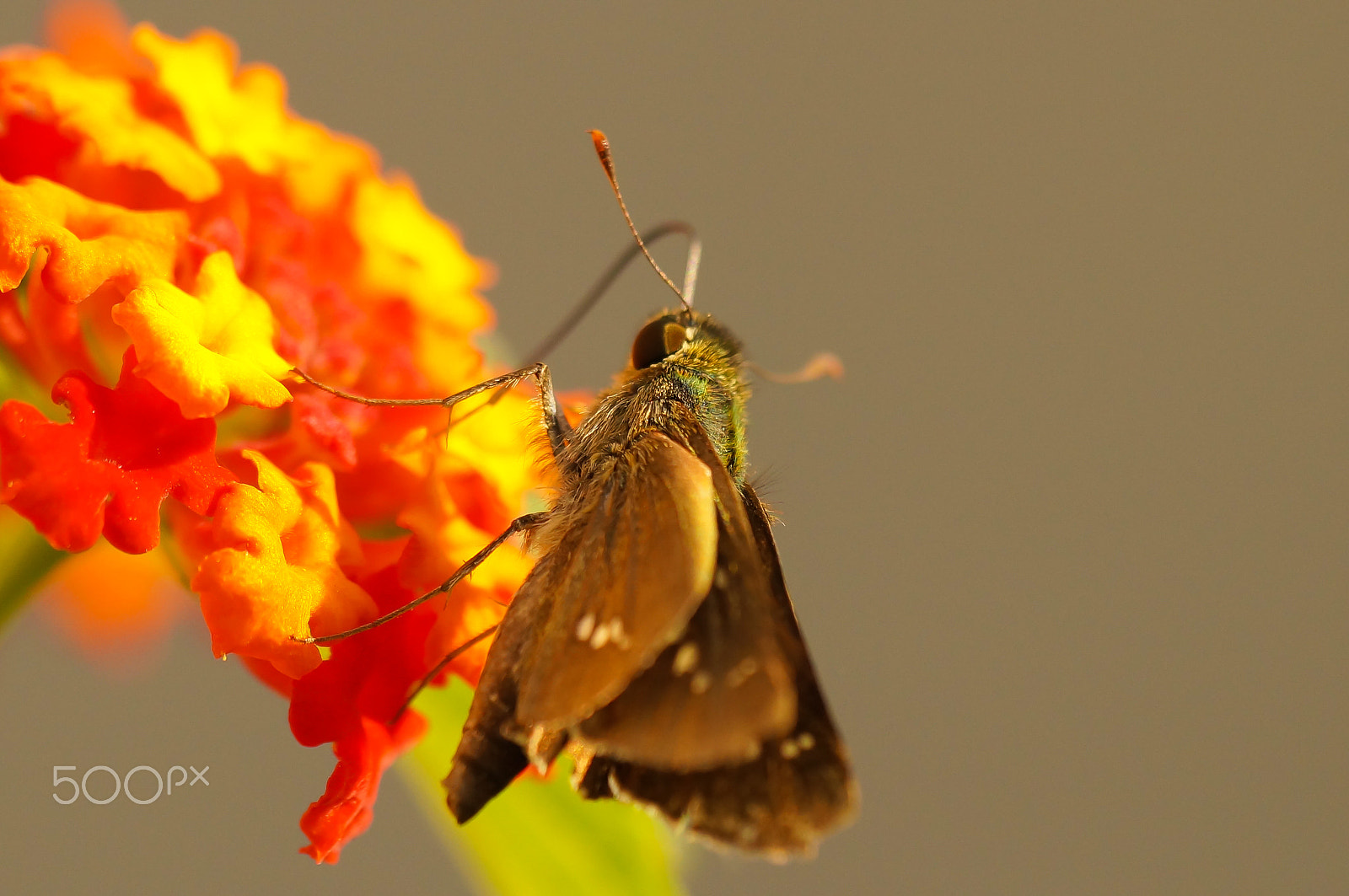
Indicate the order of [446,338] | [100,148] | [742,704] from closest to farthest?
1. [742,704]
2. [100,148]
3. [446,338]

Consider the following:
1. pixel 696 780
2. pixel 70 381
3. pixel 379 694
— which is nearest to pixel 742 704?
pixel 696 780

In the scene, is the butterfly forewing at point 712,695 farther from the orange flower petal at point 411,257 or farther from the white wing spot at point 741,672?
Result: the orange flower petal at point 411,257

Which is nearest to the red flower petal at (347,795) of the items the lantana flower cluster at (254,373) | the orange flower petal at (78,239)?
the lantana flower cluster at (254,373)

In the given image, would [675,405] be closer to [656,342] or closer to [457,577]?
[656,342]

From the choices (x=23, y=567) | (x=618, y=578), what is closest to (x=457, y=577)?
(x=618, y=578)

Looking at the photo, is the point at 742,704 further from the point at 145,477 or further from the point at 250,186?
the point at 250,186

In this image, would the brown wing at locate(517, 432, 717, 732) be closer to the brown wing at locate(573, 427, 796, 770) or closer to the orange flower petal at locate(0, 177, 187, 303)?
the brown wing at locate(573, 427, 796, 770)
